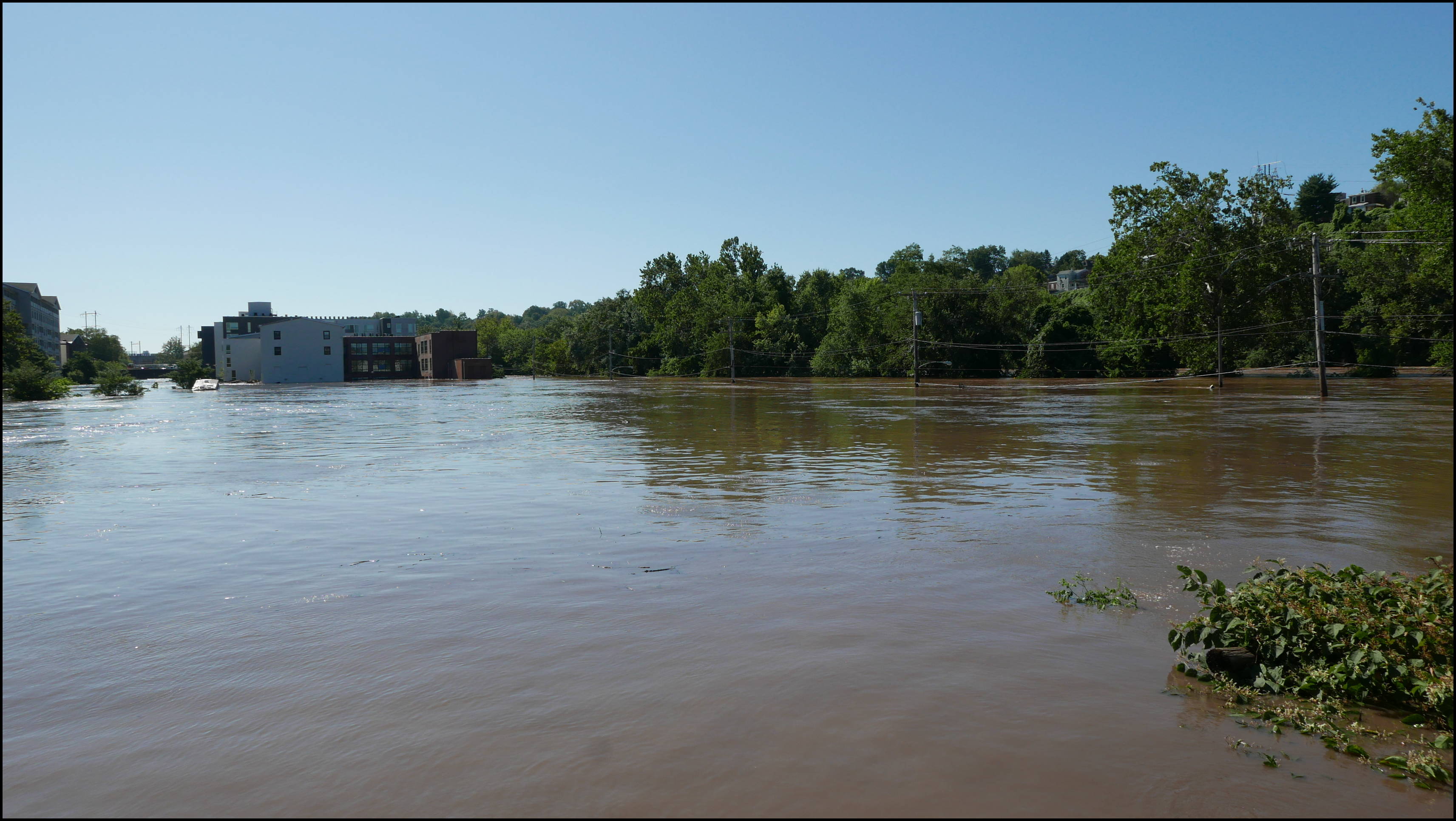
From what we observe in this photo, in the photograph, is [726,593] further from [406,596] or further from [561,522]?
[561,522]

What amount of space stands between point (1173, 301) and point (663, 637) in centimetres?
6961

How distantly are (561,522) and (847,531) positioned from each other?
12.8 ft

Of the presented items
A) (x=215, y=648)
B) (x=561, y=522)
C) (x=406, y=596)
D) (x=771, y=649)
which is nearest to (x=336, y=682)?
(x=215, y=648)

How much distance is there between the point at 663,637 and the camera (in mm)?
6844

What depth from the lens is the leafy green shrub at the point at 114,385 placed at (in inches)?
3209

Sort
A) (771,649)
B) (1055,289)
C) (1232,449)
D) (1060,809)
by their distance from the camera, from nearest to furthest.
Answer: (1060,809) < (771,649) < (1232,449) < (1055,289)

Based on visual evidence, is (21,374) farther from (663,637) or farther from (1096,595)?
(1096,595)

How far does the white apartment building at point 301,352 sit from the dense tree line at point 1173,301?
58.6 m

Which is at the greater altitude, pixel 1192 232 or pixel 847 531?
pixel 1192 232

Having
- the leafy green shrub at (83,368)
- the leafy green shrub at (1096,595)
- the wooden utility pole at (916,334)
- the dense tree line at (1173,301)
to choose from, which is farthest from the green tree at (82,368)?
the leafy green shrub at (1096,595)

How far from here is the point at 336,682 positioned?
6.02 m

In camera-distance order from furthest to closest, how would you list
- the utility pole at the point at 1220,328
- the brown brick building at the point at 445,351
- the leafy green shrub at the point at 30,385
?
the brown brick building at the point at 445,351, the leafy green shrub at the point at 30,385, the utility pole at the point at 1220,328

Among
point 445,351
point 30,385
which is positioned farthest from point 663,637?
point 445,351

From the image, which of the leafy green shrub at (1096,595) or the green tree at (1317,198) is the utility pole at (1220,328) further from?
the leafy green shrub at (1096,595)
